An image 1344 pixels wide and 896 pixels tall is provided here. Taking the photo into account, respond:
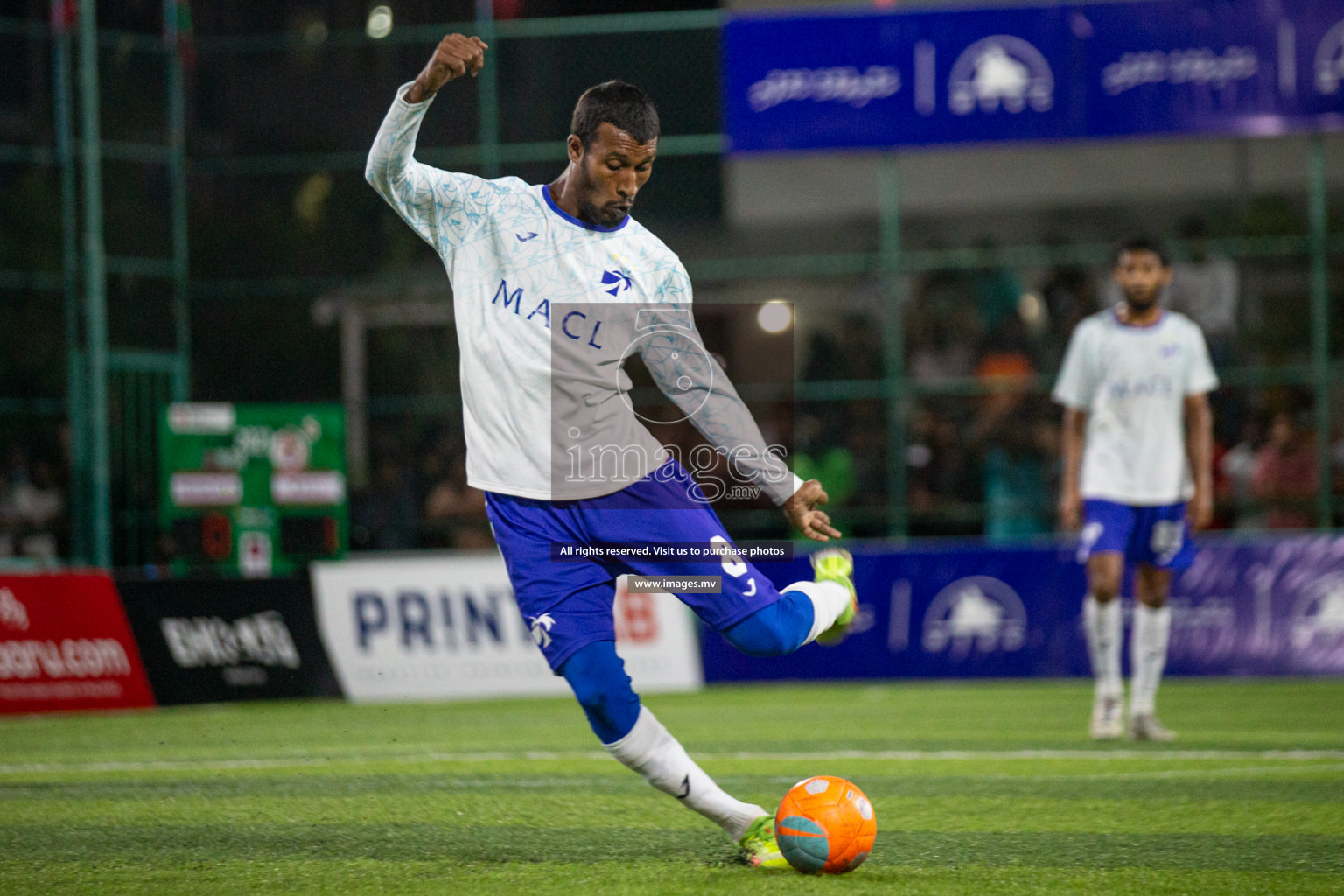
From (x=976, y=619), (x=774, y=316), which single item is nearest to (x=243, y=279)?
(x=774, y=316)

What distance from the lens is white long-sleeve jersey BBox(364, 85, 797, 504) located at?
522 centimetres

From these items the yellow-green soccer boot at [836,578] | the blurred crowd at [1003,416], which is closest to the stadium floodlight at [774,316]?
the blurred crowd at [1003,416]

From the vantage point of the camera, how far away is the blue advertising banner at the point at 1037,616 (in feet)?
46.6

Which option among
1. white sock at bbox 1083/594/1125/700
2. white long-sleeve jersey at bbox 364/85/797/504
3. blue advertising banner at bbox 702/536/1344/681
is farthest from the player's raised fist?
blue advertising banner at bbox 702/536/1344/681

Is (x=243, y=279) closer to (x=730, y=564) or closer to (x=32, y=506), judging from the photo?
(x=32, y=506)

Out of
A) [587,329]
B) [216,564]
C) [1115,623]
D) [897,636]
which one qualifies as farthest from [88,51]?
[587,329]

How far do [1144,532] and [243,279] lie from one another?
12.8 meters

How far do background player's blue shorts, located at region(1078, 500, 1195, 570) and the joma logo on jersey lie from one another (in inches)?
187

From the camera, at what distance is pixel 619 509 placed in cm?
522

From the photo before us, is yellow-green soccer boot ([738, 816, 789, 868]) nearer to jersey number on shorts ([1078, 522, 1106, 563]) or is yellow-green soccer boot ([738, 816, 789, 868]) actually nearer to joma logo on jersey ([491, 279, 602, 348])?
joma logo on jersey ([491, 279, 602, 348])

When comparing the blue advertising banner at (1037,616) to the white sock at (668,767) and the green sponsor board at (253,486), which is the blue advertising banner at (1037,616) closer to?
the green sponsor board at (253,486)

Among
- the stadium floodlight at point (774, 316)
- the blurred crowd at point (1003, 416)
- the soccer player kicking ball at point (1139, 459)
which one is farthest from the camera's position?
the stadium floodlight at point (774, 316)

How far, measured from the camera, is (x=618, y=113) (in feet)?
17.0

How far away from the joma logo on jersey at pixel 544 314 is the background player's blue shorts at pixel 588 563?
20.2 inches
